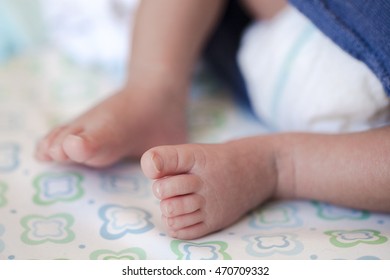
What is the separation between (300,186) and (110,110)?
250 mm

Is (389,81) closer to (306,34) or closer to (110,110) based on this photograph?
(306,34)

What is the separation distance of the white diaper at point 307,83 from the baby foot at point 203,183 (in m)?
0.12

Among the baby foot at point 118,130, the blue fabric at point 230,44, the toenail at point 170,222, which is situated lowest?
the toenail at point 170,222

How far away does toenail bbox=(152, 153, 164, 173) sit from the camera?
57 centimetres

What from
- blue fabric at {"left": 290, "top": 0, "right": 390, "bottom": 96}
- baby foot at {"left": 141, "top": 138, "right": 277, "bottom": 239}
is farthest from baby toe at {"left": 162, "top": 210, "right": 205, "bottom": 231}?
blue fabric at {"left": 290, "top": 0, "right": 390, "bottom": 96}

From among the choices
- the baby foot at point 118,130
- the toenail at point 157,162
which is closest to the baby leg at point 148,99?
the baby foot at point 118,130

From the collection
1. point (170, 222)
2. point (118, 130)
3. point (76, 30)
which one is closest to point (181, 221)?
point (170, 222)

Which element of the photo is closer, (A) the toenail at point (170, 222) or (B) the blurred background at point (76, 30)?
(A) the toenail at point (170, 222)

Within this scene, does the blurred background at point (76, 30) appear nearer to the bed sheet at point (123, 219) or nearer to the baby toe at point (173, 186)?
the bed sheet at point (123, 219)

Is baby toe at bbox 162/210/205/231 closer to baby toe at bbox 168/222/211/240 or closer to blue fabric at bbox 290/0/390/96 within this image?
baby toe at bbox 168/222/211/240

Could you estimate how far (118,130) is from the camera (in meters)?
0.69

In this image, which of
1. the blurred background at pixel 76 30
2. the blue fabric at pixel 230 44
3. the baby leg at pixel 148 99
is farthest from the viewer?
the blurred background at pixel 76 30

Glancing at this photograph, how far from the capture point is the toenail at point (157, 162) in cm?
57

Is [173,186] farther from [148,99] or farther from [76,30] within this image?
[76,30]
